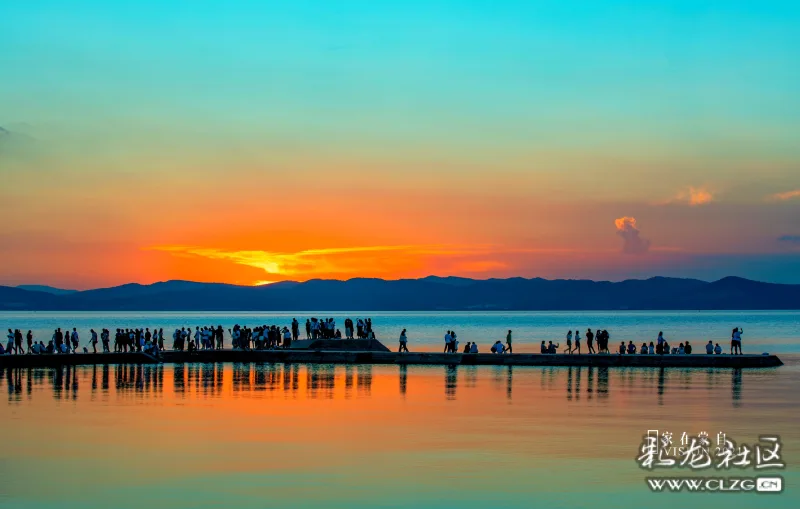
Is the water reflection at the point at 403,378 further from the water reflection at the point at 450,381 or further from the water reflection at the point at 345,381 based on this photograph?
the water reflection at the point at 450,381

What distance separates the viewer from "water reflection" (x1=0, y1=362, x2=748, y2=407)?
4112cm

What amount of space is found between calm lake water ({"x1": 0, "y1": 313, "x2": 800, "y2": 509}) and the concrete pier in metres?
7.30

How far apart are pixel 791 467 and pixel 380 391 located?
2143cm

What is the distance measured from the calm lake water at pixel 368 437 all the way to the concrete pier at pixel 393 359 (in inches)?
287

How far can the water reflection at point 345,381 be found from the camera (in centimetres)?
4112

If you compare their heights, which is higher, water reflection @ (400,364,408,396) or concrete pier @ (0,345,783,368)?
concrete pier @ (0,345,783,368)

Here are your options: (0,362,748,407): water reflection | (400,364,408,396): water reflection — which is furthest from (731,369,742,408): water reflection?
(400,364,408,396): water reflection

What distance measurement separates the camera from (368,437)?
1139 inches

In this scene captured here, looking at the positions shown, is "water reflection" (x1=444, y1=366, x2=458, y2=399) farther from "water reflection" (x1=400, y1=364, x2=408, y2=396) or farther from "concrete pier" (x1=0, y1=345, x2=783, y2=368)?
"concrete pier" (x1=0, y1=345, x2=783, y2=368)

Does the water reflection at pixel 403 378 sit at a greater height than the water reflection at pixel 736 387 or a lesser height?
lesser

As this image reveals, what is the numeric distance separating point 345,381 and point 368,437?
18.4m

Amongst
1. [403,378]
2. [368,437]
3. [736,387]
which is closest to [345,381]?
[403,378]

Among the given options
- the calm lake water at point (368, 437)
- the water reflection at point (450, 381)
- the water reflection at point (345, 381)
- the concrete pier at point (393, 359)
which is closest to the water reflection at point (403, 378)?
the water reflection at point (345, 381)

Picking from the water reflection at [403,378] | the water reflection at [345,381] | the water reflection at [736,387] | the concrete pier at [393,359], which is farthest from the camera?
the concrete pier at [393,359]
